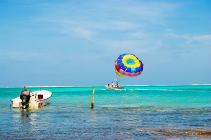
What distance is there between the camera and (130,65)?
56.0 metres

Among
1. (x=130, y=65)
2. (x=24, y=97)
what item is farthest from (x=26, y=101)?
(x=130, y=65)

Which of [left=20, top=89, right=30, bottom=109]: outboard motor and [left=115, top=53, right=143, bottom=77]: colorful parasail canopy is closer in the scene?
[left=20, top=89, right=30, bottom=109]: outboard motor

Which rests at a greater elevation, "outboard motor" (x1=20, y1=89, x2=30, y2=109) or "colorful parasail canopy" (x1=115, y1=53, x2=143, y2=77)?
"colorful parasail canopy" (x1=115, y1=53, x2=143, y2=77)

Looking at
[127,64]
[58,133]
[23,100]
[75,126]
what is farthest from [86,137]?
[127,64]

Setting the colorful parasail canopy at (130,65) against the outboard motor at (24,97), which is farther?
the colorful parasail canopy at (130,65)

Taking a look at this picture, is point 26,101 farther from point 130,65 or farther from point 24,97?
point 130,65

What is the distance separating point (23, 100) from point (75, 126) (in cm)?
1273

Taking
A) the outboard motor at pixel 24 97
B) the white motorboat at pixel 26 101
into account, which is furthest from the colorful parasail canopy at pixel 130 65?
the outboard motor at pixel 24 97

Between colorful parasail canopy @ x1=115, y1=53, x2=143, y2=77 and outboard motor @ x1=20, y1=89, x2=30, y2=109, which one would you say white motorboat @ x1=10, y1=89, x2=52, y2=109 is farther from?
colorful parasail canopy @ x1=115, y1=53, x2=143, y2=77

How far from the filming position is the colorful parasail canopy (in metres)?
55.8

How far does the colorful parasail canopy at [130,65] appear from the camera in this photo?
55.8 meters

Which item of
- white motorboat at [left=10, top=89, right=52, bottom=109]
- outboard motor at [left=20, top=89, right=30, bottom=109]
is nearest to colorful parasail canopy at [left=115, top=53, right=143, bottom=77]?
white motorboat at [left=10, top=89, right=52, bottom=109]

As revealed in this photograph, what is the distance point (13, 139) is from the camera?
44.9ft

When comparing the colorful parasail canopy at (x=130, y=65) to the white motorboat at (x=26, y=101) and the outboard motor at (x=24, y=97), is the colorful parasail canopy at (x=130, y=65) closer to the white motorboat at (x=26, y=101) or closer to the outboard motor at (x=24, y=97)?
the white motorboat at (x=26, y=101)
